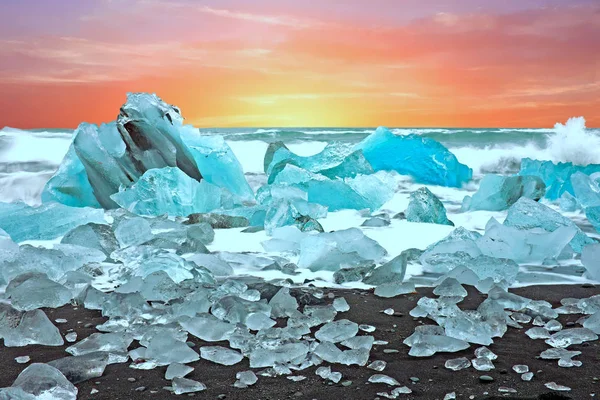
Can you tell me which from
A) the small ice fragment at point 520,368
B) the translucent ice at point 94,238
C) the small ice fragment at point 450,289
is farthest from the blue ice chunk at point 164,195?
the small ice fragment at point 520,368

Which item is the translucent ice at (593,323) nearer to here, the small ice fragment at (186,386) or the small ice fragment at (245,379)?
the small ice fragment at (245,379)

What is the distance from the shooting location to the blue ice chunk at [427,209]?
446 cm

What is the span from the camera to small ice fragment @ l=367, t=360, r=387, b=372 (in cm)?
169

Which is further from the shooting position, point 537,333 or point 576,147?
point 576,147

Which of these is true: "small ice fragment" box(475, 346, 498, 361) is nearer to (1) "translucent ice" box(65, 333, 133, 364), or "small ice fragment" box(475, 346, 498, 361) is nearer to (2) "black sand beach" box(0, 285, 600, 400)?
(2) "black sand beach" box(0, 285, 600, 400)

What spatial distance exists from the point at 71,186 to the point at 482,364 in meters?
4.30

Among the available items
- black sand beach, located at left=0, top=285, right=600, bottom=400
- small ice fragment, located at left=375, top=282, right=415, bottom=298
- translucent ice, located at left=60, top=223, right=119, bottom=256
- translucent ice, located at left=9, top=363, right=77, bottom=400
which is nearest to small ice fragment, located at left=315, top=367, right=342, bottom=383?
black sand beach, located at left=0, top=285, right=600, bottom=400

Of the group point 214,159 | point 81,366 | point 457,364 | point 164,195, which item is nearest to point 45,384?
point 81,366

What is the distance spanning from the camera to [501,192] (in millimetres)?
5191

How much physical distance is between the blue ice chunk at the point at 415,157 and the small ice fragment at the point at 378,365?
530 cm

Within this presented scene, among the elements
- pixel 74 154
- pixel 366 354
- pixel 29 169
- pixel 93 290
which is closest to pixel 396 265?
pixel 366 354

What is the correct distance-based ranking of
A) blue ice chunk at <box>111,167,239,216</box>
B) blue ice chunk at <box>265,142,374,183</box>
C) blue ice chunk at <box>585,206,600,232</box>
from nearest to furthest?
1. blue ice chunk at <box>585,206,600,232</box>
2. blue ice chunk at <box>111,167,239,216</box>
3. blue ice chunk at <box>265,142,374,183</box>

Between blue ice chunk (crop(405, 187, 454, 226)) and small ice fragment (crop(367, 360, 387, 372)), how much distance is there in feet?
9.38

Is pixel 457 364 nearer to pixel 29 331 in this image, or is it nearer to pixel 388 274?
pixel 388 274
